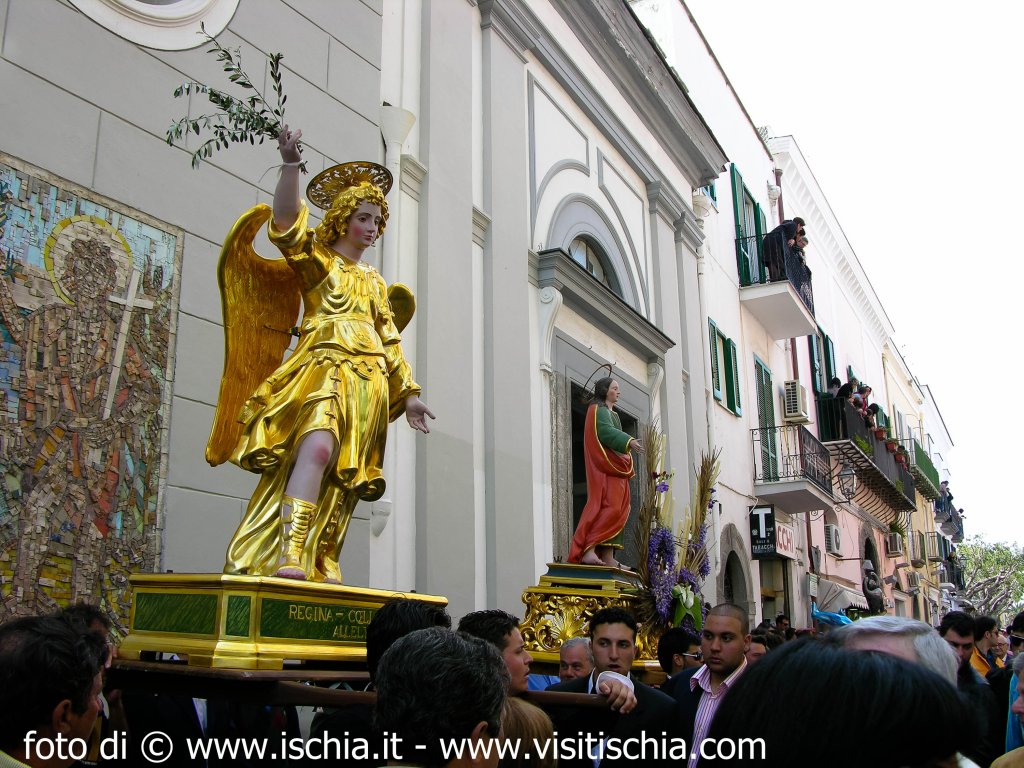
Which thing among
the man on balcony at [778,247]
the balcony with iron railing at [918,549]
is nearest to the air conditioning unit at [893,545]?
the balcony with iron railing at [918,549]

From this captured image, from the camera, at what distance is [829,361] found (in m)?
25.0

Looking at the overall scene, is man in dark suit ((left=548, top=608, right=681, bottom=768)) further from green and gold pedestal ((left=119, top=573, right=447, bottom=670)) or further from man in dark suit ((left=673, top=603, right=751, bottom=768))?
green and gold pedestal ((left=119, top=573, right=447, bottom=670))

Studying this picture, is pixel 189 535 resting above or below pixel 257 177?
below

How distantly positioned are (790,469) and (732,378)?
3122mm

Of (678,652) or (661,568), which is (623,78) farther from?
(678,652)

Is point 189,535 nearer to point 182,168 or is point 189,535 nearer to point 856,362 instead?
point 182,168

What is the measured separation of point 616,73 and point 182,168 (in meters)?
8.48

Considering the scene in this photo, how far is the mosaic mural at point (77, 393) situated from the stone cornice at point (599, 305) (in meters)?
5.38

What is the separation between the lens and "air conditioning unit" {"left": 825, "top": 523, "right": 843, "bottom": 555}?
22219 mm

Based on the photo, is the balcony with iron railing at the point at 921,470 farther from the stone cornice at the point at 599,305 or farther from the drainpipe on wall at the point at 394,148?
the drainpipe on wall at the point at 394,148

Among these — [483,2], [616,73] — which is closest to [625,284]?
[616,73]

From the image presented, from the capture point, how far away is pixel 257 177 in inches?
254

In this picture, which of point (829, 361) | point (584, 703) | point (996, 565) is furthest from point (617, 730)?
point (996, 565)

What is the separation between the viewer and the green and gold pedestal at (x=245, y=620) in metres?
3.34
